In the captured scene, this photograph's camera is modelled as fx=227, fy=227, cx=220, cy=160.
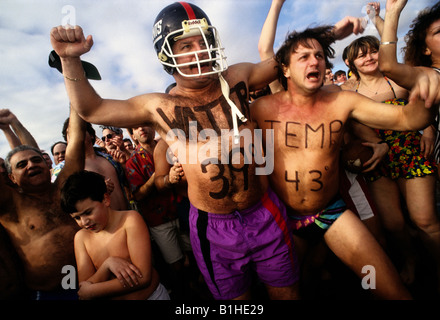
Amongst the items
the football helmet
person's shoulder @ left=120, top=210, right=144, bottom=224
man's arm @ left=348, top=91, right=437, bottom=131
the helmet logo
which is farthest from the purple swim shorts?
the helmet logo

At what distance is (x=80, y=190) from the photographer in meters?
1.95

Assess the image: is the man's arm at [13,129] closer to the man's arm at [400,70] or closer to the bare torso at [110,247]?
the bare torso at [110,247]

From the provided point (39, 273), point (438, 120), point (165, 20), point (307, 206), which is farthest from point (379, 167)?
point (39, 273)

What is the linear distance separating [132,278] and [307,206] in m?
1.60

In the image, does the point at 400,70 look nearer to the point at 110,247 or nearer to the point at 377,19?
the point at 377,19

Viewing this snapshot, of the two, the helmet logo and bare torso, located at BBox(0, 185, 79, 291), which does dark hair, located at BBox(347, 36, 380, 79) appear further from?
bare torso, located at BBox(0, 185, 79, 291)

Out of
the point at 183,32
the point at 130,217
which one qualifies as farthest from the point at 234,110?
the point at 130,217

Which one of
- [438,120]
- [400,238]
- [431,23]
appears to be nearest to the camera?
[438,120]

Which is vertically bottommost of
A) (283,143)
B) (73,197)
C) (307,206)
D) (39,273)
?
(39,273)

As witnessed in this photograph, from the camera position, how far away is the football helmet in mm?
A: 1755

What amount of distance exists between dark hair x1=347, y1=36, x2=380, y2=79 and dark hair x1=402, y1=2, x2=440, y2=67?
1.02ft

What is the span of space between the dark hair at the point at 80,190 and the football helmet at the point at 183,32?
1208 millimetres

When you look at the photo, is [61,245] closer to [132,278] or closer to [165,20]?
[132,278]

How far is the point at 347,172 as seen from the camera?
2.48 meters
